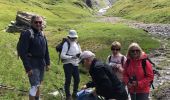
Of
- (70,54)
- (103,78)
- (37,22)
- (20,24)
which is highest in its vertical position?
(37,22)

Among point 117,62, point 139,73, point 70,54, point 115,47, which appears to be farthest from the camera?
point 70,54

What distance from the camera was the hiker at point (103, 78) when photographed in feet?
41.5

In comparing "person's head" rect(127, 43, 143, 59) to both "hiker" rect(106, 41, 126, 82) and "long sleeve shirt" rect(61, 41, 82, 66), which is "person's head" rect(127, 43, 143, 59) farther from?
"long sleeve shirt" rect(61, 41, 82, 66)

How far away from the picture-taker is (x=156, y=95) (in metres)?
23.0

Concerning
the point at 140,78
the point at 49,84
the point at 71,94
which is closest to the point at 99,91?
the point at 140,78

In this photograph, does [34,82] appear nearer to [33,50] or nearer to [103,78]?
[33,50]

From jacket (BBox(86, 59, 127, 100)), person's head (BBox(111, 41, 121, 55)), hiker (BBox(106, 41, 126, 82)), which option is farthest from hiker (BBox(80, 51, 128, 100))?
hiker (BBox(106, 41, 126, 82))

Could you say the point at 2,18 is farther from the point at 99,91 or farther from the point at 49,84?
the point at 99,91

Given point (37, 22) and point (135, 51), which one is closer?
point (135, 51)

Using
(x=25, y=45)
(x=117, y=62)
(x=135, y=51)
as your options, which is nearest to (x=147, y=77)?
(x=135, y=51)

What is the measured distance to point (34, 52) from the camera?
16.7 metres

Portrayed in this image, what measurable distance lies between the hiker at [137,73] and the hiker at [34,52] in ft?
12.2

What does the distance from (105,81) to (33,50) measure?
15.6ft

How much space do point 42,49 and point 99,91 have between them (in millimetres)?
4358
